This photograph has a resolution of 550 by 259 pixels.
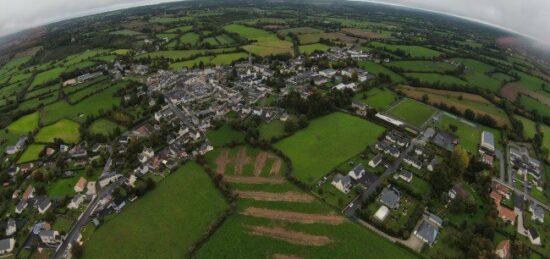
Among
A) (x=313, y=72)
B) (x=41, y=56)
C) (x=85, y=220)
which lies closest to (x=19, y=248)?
(x=85, y=220)

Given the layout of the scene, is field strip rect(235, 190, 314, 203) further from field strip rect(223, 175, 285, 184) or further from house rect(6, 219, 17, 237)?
house rect(6, 219, 17, 237)

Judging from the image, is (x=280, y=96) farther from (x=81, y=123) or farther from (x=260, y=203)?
(x=81, y=123)

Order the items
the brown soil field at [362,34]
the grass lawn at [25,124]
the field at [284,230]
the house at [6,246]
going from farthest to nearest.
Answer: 1. the brown soil field at [362,34]
2. the grass lawn at [25,124]
3. the house at [6,246]
4. the field at [284,230]

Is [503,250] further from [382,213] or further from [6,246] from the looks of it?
[6,246]

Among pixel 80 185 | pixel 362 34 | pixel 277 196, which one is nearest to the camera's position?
Result: pixel 277 196

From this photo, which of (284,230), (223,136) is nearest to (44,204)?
(223,136)

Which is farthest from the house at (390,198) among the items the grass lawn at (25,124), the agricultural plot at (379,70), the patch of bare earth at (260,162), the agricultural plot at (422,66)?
the grass lawn at (25,124)

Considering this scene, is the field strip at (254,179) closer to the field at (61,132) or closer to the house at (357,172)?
the house at (357,172)
